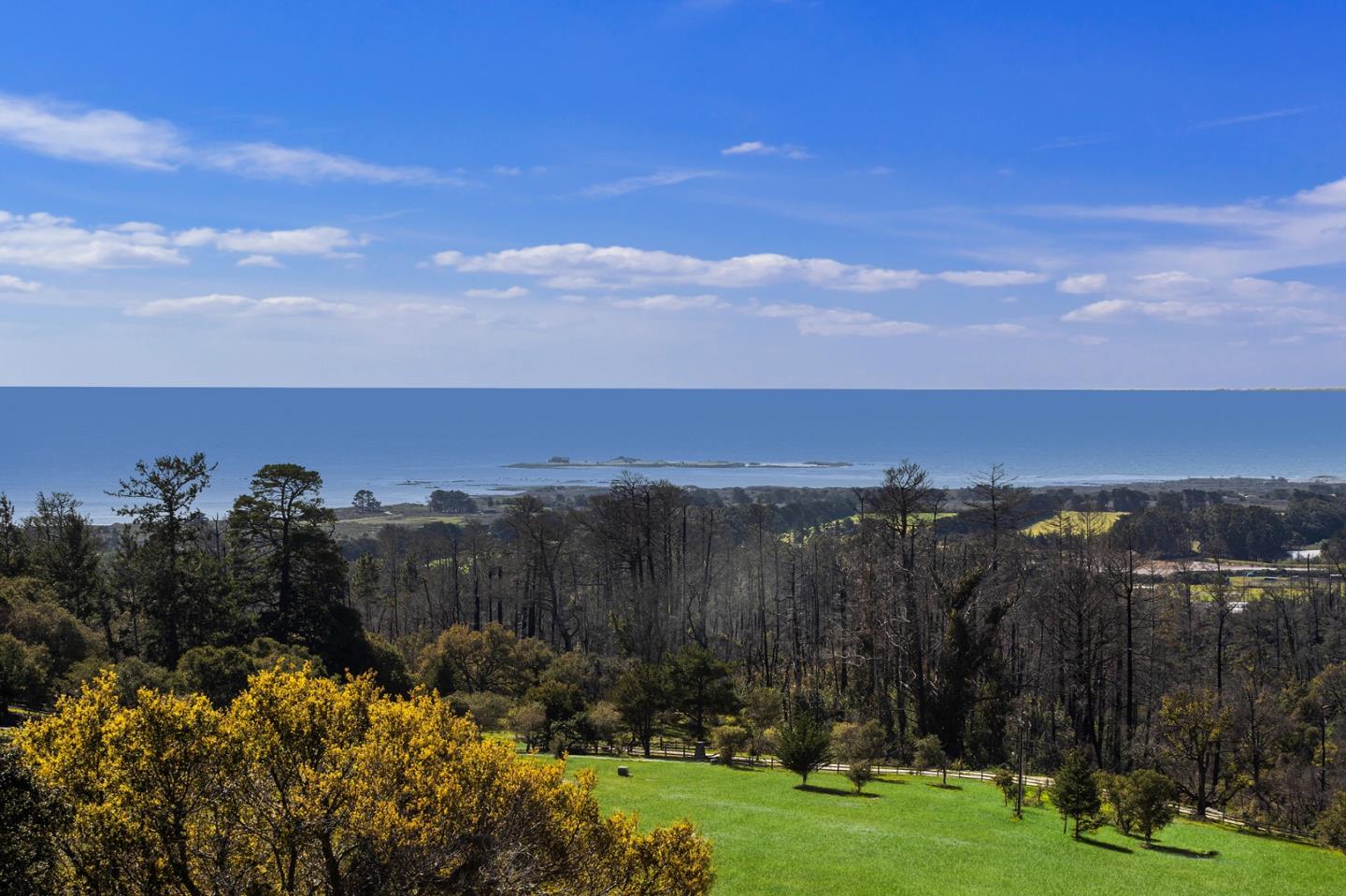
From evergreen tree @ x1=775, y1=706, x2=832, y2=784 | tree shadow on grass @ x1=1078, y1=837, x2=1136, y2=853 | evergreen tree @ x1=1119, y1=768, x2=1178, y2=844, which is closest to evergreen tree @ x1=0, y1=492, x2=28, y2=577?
evergreen tree @ x1=775, y1=706, x2=832, y2=784

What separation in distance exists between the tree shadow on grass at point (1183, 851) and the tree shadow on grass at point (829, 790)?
848 cm

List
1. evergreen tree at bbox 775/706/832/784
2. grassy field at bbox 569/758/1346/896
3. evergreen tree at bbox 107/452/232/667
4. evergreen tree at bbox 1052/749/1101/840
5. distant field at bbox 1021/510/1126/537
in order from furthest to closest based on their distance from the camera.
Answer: distant field at bbox 1021/510/1126/537
evergreen tree at bbox 107/452/232/667
evergreen tree at bbox 775/706/832/784
evergreen tree at bbox 1052/749/1101/840
grassy field at bbox 569/758/1346/896

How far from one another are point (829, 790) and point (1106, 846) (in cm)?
915

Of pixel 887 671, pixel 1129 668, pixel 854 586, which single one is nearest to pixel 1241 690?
pixel 1129 668

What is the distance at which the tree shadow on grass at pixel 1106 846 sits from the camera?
2588cm

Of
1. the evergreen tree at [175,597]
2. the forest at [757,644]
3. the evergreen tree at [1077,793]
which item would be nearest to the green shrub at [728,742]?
the forest at [757,644]

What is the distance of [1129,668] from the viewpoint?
4019cm

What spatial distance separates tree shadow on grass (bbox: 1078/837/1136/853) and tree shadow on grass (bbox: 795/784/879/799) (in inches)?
272

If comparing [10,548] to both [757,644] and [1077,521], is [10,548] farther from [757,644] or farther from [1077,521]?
[1077,521]

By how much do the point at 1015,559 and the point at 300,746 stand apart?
42.8 meters

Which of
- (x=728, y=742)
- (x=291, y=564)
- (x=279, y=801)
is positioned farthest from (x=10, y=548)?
(x=279, y=801)

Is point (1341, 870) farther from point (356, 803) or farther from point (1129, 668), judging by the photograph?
point (356, 803)

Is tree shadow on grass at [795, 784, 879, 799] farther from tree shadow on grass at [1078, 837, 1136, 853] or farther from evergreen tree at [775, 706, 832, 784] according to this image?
tree shadow on grass at [1078, 837, 1136, 853]

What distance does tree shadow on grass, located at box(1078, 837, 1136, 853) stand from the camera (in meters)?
25.9
